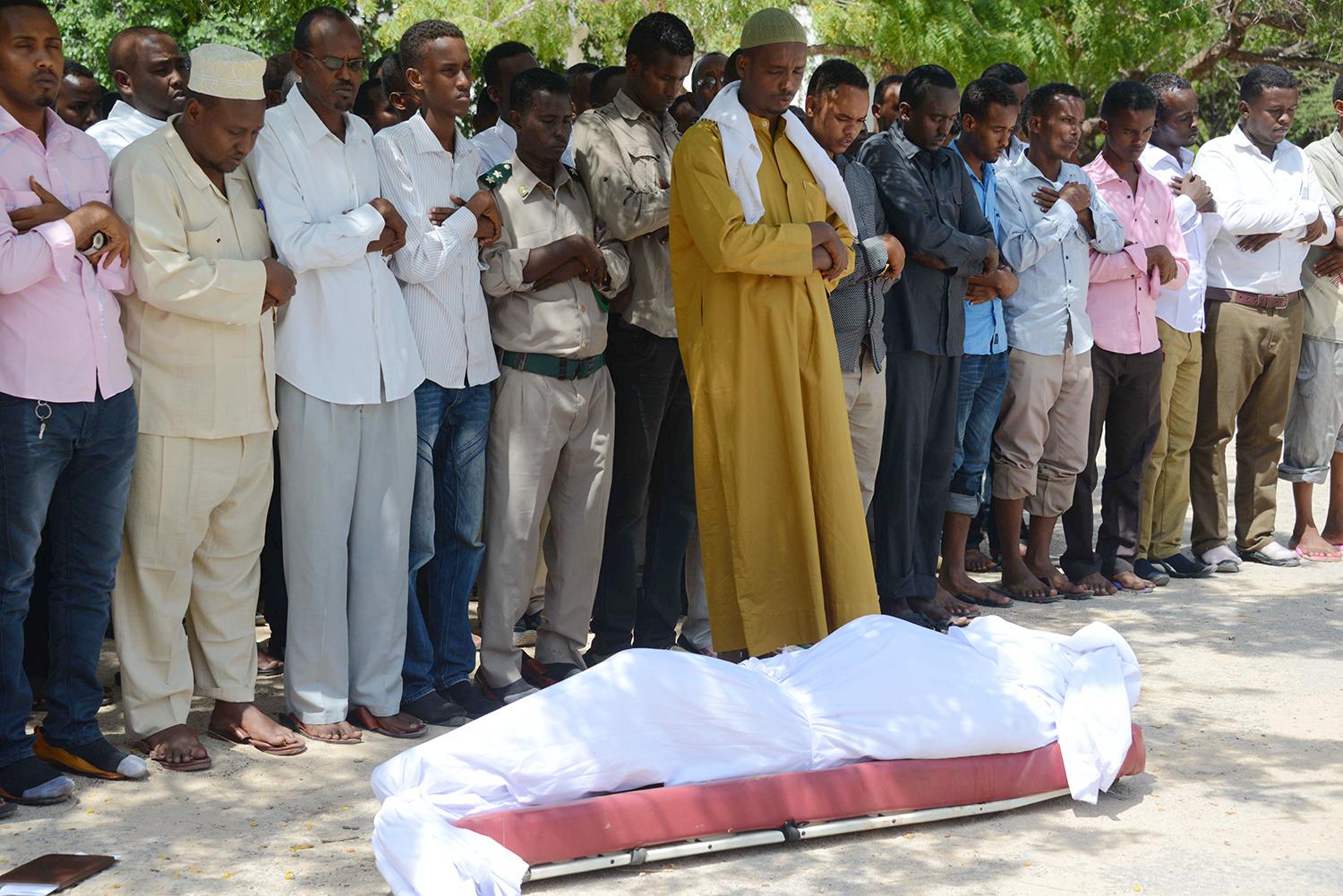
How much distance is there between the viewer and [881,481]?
23.1 feet

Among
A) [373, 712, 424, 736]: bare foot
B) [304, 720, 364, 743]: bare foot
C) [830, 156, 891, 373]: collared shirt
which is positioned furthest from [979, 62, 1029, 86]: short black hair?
[304, 720, 364, 743]: bare foot

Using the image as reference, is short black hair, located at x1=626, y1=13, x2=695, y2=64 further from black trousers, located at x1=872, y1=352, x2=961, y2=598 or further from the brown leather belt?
the brown leather belt

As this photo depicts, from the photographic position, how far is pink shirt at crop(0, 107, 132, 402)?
460cm

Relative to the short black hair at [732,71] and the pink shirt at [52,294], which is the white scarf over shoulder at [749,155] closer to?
the short black hair at [732,71]

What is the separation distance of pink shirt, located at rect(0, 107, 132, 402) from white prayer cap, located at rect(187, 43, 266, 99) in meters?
0.44

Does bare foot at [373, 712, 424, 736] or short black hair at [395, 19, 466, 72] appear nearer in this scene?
bare foot at [373, 712, 424, 736]

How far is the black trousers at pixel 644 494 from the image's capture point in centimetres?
624

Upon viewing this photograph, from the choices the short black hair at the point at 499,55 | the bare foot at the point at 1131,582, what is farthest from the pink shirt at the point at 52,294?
the bare foot at the point at 1131,582

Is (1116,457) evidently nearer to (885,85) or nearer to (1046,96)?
(1046,96)

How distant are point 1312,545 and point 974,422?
2.61m

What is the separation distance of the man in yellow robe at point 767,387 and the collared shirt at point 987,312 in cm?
130

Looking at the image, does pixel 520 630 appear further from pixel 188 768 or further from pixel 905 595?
pixel 188 768

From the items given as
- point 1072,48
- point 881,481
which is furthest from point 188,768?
point 1072,48

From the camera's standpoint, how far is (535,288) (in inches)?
227
